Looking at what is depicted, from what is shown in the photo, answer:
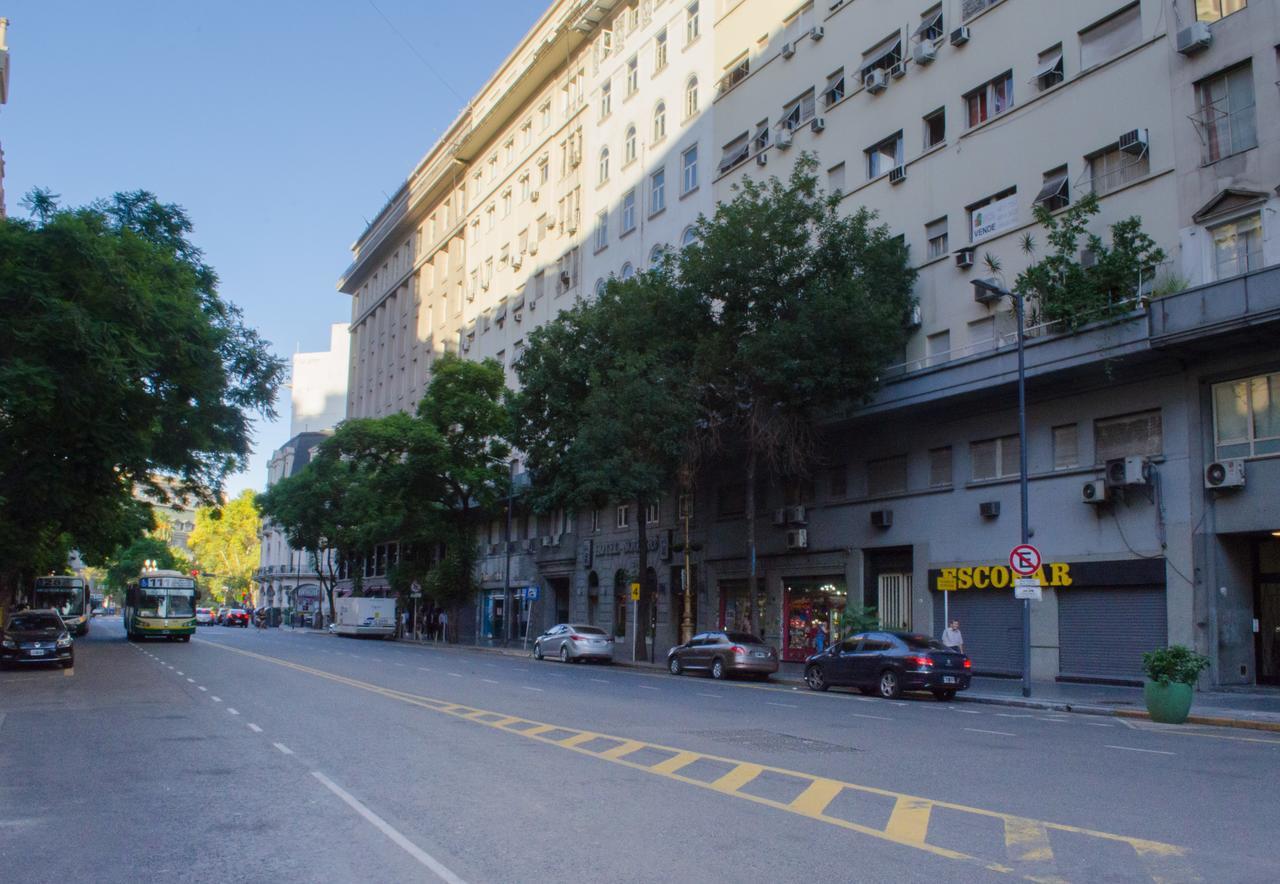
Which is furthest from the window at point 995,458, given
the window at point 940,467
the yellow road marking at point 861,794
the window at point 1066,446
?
the yellow road marking at point 861,794

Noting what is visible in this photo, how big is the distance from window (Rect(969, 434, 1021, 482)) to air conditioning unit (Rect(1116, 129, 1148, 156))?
25.2 ft

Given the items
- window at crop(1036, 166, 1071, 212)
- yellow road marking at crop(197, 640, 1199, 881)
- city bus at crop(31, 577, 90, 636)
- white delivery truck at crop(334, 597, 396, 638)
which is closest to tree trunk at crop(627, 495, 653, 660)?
window at crop(1036, 166, 1071, 212)

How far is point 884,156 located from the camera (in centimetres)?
3456

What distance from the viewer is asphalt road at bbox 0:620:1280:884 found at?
734 centimetres

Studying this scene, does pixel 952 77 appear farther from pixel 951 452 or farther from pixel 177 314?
pixel 177 314

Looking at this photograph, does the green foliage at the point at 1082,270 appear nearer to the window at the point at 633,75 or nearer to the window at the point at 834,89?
the window at the point at 834,89

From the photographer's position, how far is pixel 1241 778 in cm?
1155

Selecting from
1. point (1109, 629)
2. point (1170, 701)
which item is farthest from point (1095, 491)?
point (1170, 701)

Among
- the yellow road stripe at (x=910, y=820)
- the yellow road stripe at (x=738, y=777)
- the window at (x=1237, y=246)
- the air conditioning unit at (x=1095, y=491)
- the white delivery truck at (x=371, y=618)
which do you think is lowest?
the white delivery truck at (x=371, y=618)

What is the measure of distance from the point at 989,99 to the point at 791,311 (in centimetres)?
806

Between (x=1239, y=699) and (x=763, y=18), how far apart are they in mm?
29163

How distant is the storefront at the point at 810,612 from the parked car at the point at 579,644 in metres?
6.40

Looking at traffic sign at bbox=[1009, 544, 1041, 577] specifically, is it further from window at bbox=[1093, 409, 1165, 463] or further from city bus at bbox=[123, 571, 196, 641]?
city bus at bbox=[123, 571, 196, 641]

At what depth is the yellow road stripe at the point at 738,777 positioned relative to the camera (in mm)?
10320
